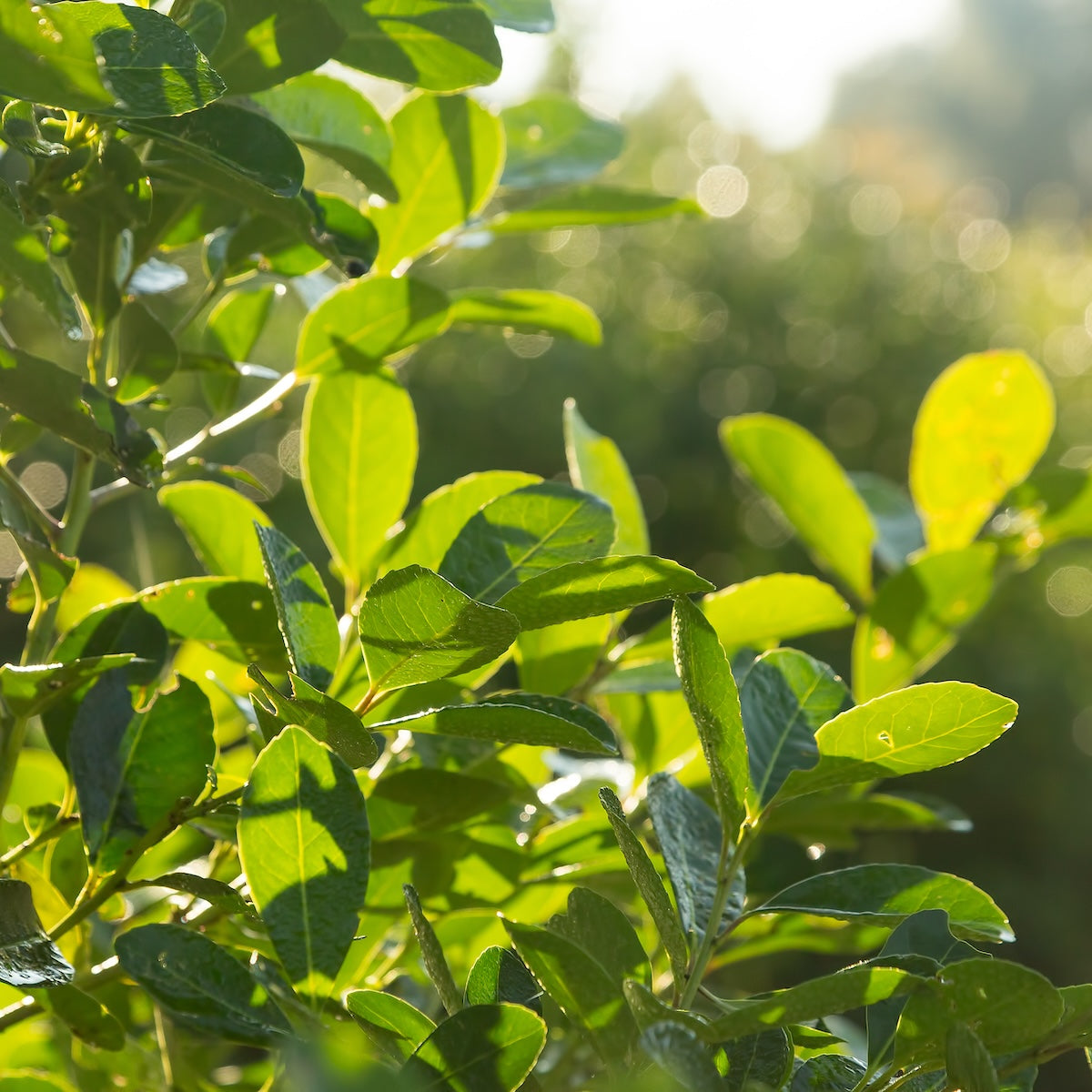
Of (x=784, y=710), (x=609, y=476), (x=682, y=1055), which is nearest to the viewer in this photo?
(x=682, y=1055)

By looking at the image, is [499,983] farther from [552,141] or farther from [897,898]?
[552,141]

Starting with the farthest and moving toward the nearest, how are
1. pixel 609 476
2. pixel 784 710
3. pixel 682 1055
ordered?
1. pixel 609 476
2. pixel 784 710
3. pixel 682 1055

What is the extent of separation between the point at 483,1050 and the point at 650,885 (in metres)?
0.05

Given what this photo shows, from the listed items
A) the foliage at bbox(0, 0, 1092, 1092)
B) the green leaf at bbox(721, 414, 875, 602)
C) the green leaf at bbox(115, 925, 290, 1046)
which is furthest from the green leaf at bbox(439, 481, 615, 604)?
the green leaf at bbox(721, 414, 875, 602)

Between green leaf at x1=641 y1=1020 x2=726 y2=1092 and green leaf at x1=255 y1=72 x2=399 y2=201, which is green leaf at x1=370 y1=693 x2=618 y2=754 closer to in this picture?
green leaf at x1=641 y1=1020 x2=726 y2=1092

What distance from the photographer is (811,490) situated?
472 millimetres

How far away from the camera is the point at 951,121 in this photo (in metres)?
16.1

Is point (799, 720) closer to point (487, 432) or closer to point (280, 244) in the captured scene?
point (280, 244)

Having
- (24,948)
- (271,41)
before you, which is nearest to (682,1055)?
(24,948)

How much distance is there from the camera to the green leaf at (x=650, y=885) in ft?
0.78

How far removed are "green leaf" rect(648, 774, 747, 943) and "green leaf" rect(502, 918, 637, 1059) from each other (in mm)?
33

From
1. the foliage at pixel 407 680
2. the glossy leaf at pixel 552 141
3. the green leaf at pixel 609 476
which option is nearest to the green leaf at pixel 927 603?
the foliage at pixel 407 680

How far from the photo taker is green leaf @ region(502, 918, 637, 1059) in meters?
0.23

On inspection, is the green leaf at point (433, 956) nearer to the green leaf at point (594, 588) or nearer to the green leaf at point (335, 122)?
the green leaf at point (594, 588)
